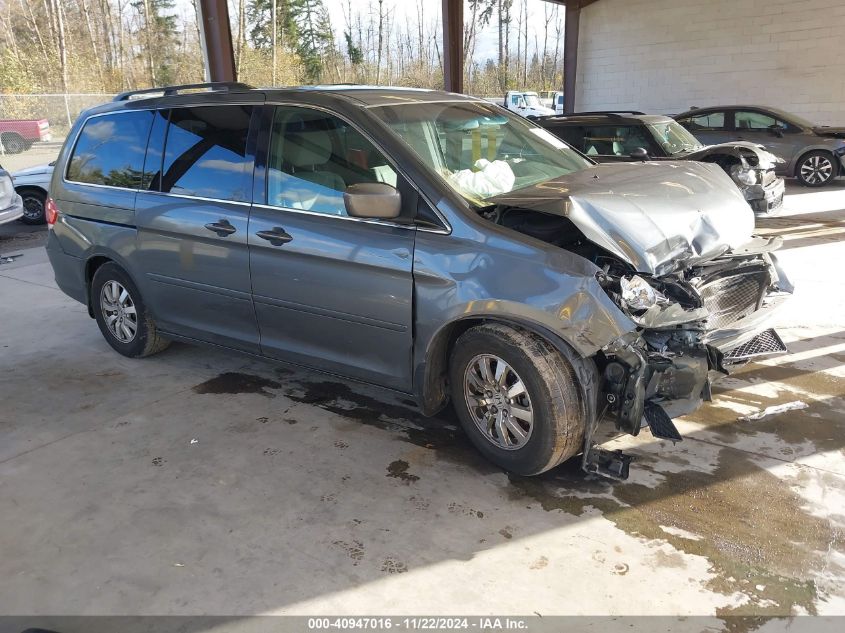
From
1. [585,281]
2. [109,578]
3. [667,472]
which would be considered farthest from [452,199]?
[109,578]

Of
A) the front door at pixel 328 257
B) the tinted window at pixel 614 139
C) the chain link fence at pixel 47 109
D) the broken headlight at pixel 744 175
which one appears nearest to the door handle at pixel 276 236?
the front door at pixel 328 257

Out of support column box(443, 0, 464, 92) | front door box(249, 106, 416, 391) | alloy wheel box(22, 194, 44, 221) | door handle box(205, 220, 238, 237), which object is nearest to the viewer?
front door box(249, 106, 416, 391)

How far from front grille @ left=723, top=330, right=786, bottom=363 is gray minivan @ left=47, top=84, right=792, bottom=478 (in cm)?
1

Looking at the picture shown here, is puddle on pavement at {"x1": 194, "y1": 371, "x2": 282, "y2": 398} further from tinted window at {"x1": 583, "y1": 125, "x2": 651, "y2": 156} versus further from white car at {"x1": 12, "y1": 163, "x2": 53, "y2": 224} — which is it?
white car at {"x1": 12, "y1": 163, "x2": 53, "y2": 224}

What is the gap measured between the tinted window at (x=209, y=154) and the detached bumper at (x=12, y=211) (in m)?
6.92

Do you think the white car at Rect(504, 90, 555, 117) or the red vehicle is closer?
the red vehicle

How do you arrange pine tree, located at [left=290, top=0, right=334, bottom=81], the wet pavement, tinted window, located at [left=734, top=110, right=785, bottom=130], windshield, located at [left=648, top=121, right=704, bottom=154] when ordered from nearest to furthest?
the wet pavement < windshield, located at [left=648, top=121, right=704, bottom=154] < tinted window, located at [left=734, top=110, right=785, bottom=130] < pine tree, located at [left=290, top=0, right=334, bottom=81]

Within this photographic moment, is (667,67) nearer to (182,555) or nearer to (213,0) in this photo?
(213,0)

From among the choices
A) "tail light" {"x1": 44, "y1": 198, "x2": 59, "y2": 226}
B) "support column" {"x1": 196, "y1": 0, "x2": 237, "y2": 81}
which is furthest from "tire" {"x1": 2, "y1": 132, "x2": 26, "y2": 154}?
"tail light" {"x1": 44, "y1": 198, "x2": 59, "y2": 226}

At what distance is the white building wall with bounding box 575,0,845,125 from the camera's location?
15.6 m

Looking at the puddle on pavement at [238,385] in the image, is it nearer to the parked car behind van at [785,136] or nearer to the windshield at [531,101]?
the parked car behind van at [785,136]

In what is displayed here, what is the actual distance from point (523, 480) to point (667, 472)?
75 cm

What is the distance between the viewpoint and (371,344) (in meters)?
3.58

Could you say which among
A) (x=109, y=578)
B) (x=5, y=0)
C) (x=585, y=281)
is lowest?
(x=109, y=578)
